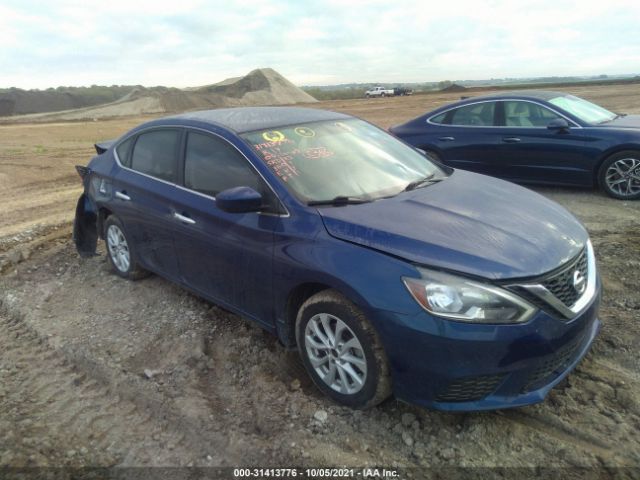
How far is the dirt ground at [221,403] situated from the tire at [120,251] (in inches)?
5.2

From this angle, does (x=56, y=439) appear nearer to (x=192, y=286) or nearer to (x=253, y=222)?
(x=192, y=286)

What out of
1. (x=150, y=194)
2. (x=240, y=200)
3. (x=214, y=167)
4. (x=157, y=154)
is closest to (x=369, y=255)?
(x=240, y=200)

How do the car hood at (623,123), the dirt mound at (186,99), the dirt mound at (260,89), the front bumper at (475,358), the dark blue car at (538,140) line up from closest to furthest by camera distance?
1. the front bumper at (475,358)
2. the dark blue car at (538,140)
3. the car hood at (623,123)
4. the dirt mound at (186,99)
5. the dirt mound at (260,89)

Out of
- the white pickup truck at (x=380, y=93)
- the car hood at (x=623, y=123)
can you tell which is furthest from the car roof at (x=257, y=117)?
the white pickup truck at (x=380, y=93)

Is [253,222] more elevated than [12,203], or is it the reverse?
[253,222]

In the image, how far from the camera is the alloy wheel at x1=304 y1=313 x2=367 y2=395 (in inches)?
113

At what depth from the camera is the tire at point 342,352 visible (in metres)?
2.76

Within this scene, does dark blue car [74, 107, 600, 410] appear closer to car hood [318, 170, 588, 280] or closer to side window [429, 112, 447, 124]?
car hood [318, 170, 588, 280]

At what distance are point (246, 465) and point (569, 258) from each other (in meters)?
2.08

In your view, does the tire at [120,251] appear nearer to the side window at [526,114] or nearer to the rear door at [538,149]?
the rear door at [538,149]

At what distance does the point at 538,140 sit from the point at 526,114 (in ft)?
1.69

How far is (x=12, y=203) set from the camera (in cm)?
878

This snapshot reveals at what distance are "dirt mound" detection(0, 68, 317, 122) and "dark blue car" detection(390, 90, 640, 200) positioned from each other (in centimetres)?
3135

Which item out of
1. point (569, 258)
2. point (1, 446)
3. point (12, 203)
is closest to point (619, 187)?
point (569, 258)
